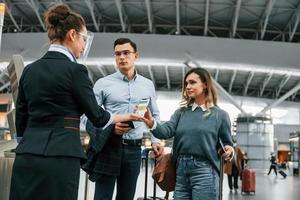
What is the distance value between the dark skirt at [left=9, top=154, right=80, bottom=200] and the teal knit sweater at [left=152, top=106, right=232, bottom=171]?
1221 mm

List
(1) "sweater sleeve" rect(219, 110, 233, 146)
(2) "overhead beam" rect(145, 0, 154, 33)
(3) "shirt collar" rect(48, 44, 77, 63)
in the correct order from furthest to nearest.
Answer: (2) "overhead beam" rect(145, 0, 154, 33)
(1) "sweater sleeve" rect(219, 110, 233, 146)
(3) "shirt collar" rect(48, 44, 77, 63)

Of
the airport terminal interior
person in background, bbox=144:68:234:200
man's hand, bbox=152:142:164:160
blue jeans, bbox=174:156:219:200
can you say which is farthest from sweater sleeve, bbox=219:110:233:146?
the airport terminal interior

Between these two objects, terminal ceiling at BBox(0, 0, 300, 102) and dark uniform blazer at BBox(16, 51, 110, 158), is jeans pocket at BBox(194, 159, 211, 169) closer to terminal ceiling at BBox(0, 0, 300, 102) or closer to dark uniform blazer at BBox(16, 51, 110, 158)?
dark uniform blazer at BBox(16, 51, 110, 158)

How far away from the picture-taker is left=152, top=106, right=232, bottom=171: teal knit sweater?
313 centimetres

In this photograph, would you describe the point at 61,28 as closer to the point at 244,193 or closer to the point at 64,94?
the point at 64,94

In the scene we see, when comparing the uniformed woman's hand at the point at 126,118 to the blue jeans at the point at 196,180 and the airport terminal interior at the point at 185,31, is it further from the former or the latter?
the airport terminal interior at the point at 185,31

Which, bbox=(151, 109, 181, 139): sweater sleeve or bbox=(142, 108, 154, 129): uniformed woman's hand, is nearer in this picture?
bbox=(142, 108, 154, 129): uniformed woman's hand

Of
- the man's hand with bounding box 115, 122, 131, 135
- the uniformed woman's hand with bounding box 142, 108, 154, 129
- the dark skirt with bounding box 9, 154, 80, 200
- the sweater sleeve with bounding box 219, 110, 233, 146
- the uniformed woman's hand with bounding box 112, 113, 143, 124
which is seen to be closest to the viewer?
the dark skirt with bounding box 9, 154, 80, 200

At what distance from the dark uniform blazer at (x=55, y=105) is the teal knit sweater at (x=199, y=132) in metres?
1.08

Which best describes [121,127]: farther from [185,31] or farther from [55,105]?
[185,31]

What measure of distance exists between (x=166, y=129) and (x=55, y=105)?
4.32ft

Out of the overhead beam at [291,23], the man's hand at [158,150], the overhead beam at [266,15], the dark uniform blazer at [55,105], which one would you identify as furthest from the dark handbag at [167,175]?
the overhead beam at [291,23]

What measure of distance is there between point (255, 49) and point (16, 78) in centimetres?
2160

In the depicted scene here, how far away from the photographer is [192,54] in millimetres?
24266
